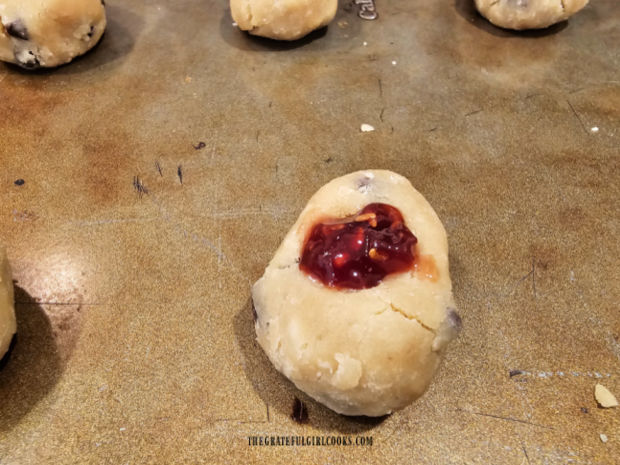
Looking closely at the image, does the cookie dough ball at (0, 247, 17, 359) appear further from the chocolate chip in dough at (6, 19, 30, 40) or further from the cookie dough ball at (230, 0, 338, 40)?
the cookie dough ball at (230, 0, 338, 40)

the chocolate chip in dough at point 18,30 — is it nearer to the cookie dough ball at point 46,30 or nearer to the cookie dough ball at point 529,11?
the cookie dough ball at point 46,30

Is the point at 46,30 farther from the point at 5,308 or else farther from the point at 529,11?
the point at 529,11

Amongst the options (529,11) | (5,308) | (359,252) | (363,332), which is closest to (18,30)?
(5,308)

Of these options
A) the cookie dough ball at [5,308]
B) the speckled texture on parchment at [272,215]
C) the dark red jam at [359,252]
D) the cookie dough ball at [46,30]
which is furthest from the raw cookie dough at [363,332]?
the cookie dough ball at [46,30]

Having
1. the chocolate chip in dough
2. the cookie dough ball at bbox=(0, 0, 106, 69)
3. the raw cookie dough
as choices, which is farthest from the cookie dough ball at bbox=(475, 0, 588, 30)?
the chocolate chip in dough

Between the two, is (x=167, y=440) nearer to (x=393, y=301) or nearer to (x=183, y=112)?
(x=393, y=301)
